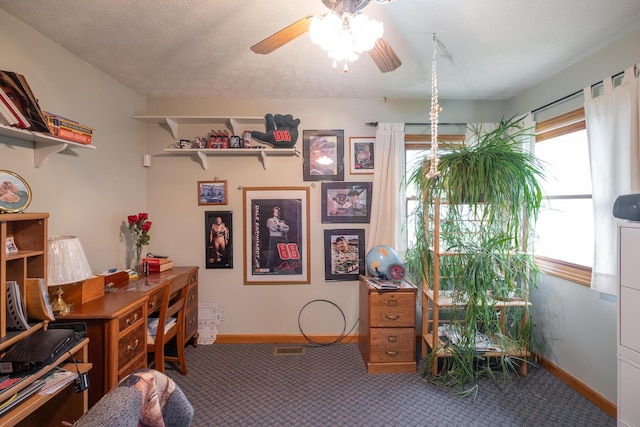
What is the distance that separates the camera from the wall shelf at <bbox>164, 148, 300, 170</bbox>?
2.75 metres

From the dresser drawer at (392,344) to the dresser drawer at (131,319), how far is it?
1678mm

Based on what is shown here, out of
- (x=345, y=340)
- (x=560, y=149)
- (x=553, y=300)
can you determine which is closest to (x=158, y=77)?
(x=345, y=340)

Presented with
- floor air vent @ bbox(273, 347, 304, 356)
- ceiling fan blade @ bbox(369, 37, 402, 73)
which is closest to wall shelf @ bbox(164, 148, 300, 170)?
ceiling fan blade @ bbox(369, 37, 402, 73)

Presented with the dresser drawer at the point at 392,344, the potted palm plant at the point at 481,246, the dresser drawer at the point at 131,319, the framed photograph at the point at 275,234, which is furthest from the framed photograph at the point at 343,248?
the dresser drawer at the point at 131,319

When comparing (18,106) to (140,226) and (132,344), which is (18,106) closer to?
(140,226)

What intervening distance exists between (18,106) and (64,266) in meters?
0.87

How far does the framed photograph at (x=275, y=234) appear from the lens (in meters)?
2.93

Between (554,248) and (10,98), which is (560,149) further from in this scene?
(10,98)

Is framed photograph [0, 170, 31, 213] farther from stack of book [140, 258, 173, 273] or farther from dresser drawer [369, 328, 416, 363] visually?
dresser drawer [369, 328, 416, 363]

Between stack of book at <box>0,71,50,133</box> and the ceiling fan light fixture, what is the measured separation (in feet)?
5.09

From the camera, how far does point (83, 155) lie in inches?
85.0

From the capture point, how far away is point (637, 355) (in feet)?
4.52

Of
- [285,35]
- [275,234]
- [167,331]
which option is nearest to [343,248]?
[275,234]

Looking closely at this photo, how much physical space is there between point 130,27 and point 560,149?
3.25 metres
